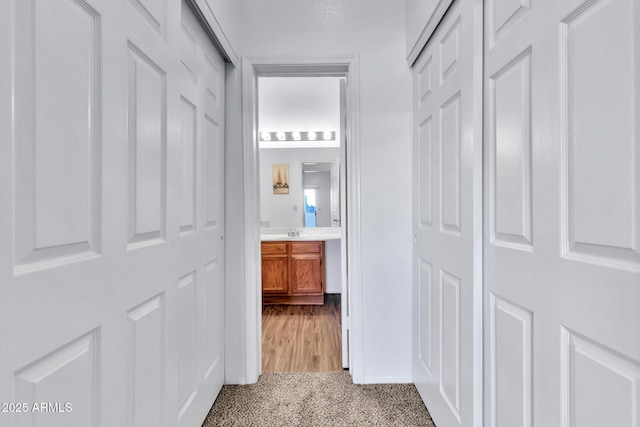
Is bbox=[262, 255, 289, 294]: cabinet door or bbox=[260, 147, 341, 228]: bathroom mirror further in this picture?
bbox=[260, 147, 341, 228]: bathroom mirror

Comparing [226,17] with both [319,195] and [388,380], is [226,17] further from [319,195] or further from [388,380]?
[319,195]

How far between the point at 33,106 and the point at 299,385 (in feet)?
5.96

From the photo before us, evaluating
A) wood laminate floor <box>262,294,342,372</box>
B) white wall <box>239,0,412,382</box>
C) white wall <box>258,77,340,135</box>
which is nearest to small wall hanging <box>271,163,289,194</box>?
white wall <box>258,77,340,135</box>

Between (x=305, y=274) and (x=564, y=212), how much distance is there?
9.79 ft

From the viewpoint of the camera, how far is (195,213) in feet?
4.55

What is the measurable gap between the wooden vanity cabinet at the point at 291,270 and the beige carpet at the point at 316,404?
5.31 feet

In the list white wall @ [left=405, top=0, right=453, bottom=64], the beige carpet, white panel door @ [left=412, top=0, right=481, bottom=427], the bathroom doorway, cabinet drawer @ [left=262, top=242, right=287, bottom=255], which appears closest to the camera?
white panel door @ [left=412, top=0, right=481, bottom=427]

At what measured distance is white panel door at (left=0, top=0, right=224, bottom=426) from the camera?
0.55m

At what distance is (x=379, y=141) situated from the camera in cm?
186

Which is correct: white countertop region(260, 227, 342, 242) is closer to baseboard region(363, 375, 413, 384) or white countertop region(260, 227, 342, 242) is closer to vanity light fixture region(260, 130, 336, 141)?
vanity light fixture region(260, 130, 336, 141)

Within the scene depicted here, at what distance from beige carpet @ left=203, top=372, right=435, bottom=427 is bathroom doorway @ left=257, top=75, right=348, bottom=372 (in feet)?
2.27

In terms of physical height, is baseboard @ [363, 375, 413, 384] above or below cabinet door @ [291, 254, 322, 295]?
below

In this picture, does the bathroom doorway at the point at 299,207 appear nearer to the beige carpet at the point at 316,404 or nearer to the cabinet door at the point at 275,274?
the cabinet door at the point at 275,274

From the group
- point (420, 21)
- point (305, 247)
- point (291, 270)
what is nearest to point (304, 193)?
point (305, 247)
